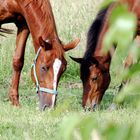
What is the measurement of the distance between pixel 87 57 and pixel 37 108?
1.18 meters

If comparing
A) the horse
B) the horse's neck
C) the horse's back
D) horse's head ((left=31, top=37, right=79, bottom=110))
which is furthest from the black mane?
the horse's back

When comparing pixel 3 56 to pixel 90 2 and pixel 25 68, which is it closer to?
pixel 25 68

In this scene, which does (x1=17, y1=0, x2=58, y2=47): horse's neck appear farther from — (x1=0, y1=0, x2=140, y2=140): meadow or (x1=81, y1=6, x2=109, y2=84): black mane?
(x1=0, y1=0, x2=140, y2=140): meadow

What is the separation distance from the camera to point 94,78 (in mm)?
7801

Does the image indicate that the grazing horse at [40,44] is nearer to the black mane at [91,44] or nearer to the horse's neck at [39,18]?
the horse's neck at [39,18]

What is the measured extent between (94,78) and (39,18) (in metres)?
1.06

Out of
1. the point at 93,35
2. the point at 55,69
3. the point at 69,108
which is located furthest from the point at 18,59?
the point at 69,108

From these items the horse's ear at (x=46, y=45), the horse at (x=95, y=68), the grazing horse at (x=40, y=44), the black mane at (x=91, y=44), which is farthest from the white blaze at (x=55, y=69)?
the black mane at (x=91, y=44)

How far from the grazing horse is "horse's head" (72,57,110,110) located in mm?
341

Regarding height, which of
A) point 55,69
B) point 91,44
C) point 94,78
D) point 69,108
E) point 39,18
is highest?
point 69,108

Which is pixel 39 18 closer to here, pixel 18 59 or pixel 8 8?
pixel 8 8

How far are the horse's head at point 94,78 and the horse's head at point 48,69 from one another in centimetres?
50

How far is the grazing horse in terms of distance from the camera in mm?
7059

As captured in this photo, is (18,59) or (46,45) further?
(18,59)
